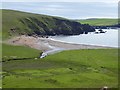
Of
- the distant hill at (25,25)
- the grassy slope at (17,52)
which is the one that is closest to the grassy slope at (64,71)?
the grassy slope at (17,52)

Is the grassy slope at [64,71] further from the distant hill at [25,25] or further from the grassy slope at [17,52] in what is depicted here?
the distant hill at [25,25]

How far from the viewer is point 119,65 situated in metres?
86.4

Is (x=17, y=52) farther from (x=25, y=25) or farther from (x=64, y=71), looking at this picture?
(x=25, y=25)

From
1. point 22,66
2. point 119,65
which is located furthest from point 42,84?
Answer: point 119,65

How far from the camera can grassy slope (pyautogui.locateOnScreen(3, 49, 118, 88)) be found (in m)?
66.3

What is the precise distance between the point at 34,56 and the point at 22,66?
62.9 feet

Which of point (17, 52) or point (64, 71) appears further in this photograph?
point (17, 52)

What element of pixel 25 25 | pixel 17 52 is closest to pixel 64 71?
pixel 17 52

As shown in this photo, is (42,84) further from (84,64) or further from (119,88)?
(84,64)

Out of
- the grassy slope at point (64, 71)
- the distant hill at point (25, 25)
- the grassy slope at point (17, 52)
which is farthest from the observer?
the distant hill at point (25, 25)

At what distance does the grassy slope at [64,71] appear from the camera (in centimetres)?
6631

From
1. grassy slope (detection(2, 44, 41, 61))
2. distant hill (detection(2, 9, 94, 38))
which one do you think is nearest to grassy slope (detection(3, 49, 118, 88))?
grassy slope (detection(2, 44, 41, 61))

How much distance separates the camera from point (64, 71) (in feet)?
262

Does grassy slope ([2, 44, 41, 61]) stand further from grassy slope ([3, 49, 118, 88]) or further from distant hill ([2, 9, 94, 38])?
distant hill ([2, 9, 94, 38])
